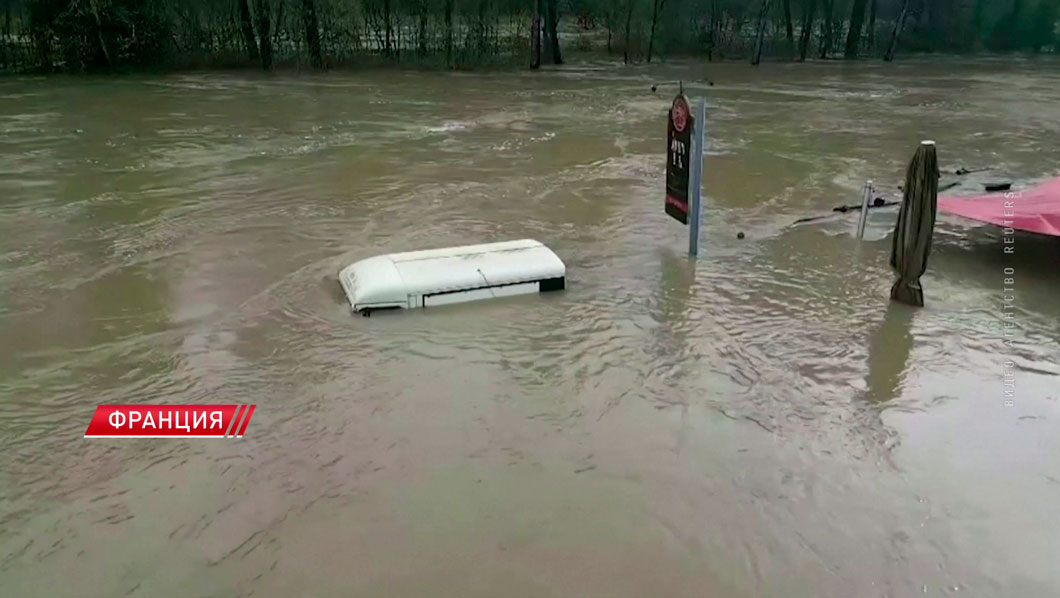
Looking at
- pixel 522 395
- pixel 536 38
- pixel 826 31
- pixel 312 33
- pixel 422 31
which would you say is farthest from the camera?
pixel 826 31

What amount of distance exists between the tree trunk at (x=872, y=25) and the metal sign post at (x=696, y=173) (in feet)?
93.6

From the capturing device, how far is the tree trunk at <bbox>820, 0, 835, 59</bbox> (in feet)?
103

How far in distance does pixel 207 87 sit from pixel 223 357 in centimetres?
1757

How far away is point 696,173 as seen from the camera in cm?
762

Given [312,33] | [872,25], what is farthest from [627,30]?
[312,33]

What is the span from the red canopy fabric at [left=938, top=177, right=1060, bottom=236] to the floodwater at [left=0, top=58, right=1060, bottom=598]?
1.74 feet

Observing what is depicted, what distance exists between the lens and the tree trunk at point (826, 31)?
31395mm

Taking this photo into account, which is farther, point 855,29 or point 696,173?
point 855,29

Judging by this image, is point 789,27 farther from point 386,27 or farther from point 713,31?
point 386,27

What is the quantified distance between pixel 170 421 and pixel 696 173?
15.6 ft

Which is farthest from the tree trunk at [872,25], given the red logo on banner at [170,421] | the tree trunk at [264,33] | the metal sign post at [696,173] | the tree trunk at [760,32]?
the red logo on banner at [170,421]

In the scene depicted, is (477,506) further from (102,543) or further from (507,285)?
(507,285)

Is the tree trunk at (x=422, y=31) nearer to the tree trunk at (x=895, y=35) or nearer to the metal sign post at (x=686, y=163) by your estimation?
the tree trunk at (x=895, y=35)

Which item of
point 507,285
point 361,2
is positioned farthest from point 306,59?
point 507,285
